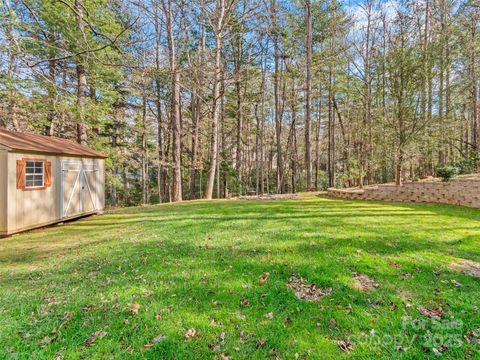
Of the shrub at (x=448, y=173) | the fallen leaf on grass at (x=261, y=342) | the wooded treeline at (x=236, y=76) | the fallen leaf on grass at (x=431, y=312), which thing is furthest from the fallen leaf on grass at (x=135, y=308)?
the shrub at (x=448, y=173)

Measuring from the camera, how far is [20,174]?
6.05 m

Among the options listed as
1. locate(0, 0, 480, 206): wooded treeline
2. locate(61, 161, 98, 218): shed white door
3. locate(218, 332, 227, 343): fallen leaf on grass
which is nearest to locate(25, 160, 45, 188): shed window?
locate(61, 161, 98, 218): shed white door

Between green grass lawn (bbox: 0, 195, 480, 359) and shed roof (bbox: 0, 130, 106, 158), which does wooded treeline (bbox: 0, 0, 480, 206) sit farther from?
green grass lawn (bbox: 0, 195, 480, 359)

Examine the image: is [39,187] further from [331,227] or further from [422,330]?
[422,330]

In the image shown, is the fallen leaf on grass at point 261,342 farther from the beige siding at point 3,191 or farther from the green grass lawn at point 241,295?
the beige siding at point 3,191

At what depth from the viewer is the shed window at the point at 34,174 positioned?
20.6ft

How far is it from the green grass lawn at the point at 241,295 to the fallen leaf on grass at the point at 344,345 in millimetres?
18

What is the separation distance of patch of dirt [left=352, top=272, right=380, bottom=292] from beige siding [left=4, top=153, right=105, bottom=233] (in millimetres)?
7331

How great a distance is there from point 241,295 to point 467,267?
326 cm

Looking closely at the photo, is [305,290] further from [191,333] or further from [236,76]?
[236,76]

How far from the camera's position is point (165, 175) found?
2086 cm

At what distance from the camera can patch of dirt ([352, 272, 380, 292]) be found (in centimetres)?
303

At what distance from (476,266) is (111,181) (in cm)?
1364

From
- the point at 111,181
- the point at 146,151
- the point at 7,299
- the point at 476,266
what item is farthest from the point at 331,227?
the point at 146,151
